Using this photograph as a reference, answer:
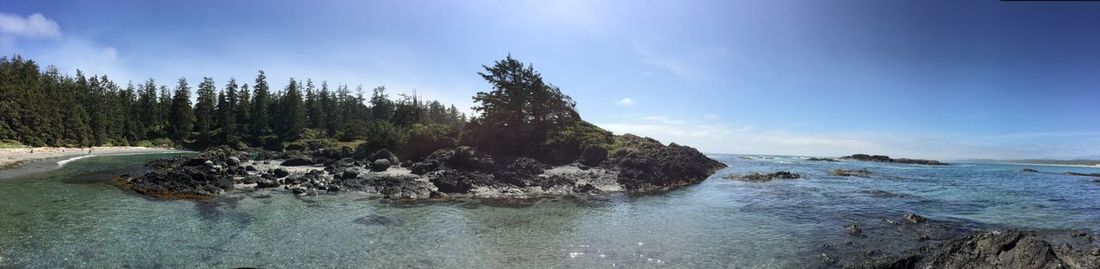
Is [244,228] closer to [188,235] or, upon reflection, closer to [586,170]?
[188,235]

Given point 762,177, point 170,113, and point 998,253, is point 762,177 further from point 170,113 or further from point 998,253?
point 170,113

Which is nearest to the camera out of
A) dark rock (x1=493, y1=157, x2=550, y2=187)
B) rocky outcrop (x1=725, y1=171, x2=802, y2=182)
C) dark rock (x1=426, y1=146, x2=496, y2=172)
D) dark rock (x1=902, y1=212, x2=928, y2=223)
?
dark rock (x1=902, y1=212, x2=928, y2=223)

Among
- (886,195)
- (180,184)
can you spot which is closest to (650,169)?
(886,195)

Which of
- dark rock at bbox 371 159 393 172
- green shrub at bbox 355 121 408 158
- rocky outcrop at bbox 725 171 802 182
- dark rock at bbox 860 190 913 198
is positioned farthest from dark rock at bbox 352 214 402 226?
green shrub at bbox 355 121 408 158

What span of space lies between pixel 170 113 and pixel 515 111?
11143 centimetres

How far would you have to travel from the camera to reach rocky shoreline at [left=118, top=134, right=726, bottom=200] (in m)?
27.8

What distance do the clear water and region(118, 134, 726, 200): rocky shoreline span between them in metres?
2.30

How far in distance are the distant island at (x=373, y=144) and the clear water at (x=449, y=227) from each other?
3.93m

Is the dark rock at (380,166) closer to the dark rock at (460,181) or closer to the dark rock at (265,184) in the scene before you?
the dark rock at (460,181)

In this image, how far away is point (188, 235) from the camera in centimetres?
1602

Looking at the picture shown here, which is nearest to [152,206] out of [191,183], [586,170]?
[191,183]

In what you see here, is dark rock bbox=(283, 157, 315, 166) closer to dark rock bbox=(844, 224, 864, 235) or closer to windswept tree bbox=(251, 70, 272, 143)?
dark rock bbox=(844, 224, 864, 235)

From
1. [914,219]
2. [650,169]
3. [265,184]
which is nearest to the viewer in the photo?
[914,219]

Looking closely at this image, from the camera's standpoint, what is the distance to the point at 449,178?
30641 mm
